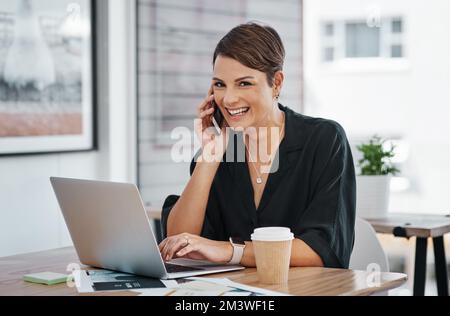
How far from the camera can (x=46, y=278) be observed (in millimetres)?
1838

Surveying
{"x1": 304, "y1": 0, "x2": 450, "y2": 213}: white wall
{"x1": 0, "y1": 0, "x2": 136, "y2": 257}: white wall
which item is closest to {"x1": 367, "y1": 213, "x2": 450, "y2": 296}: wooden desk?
{"x1": 0, "y1": 0, "x2": 136, "y2": 257}: white wall

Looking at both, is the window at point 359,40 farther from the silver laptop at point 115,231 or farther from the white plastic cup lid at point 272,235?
the white plastic cup lid at point 272,235

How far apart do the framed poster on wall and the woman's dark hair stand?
1.45 metres

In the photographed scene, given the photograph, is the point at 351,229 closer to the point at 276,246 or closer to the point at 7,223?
the point at 276,246

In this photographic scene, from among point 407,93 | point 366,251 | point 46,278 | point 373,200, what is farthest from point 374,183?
point 407,93

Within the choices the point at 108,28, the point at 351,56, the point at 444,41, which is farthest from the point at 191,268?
the point at 351,56

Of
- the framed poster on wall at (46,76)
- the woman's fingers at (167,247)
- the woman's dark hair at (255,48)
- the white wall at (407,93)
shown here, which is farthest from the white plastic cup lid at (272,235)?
the white wall at (407,93)

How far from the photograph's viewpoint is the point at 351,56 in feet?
42.5

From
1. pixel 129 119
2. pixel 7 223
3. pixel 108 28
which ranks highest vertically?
pixel 108 28

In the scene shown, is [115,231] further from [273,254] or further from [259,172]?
[259,172]

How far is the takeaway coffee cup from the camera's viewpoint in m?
1.76

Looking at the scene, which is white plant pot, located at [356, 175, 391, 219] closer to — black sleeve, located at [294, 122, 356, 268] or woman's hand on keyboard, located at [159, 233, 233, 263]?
black sleeve, located at [294, 122, 356, 268]

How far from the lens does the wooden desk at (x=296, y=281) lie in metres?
1.70

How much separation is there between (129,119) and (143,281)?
2269 mm
